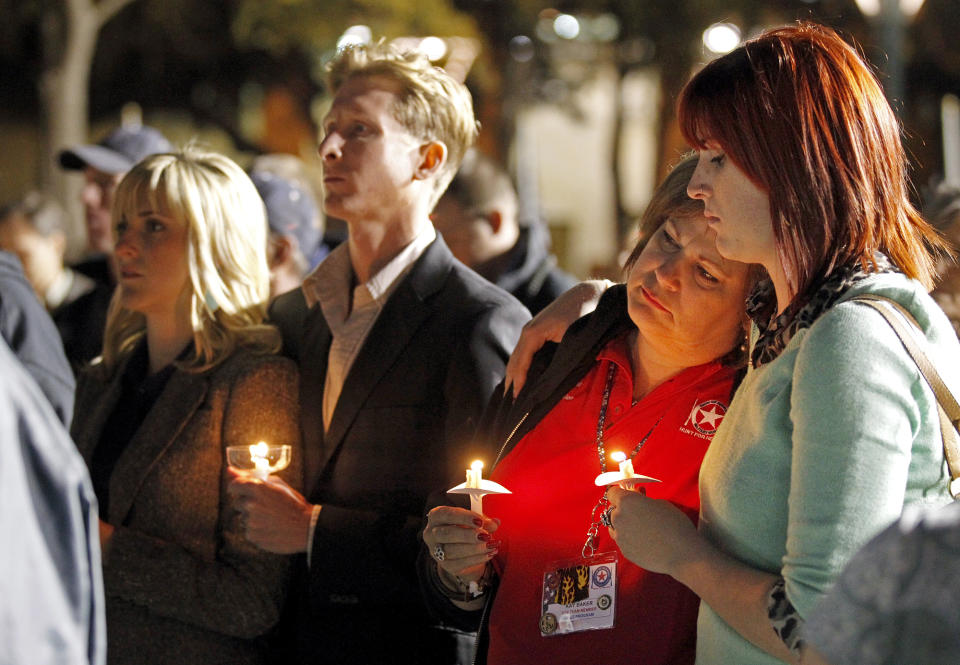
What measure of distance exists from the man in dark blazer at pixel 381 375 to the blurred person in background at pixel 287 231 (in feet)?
5.81

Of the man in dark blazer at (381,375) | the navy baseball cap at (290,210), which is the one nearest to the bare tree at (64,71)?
the navy baseball cap at (290,210)

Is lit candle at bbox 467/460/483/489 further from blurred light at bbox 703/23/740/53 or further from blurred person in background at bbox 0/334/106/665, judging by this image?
blurred light at bbox 703/23/740/53

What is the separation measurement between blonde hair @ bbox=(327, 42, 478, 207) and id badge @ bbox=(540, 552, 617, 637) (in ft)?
5.19

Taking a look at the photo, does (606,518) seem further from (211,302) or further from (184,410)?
(211,302)

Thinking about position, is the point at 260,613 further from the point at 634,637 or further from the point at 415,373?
the point at 634,637

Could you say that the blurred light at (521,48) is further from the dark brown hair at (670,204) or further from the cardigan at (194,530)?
the dark brown hair at (670,204)

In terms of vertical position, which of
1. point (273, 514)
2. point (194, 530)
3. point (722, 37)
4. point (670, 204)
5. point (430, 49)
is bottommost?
point (194, 530)

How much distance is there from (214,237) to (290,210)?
7.35 feet

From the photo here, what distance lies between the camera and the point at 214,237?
354 cm

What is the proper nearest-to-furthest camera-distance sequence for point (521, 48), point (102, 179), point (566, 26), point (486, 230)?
point (486, 230), point (102, 179), point (566, 26), point (521, 48)

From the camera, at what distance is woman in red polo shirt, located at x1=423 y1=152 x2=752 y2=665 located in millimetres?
2363

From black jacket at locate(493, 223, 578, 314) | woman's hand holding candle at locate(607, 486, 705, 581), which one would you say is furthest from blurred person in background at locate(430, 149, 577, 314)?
woman's hand holding candle at locate(607, 486, 705, 581)

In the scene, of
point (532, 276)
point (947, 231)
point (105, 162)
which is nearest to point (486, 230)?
point (532, 276)

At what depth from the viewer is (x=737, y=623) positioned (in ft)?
6.19
